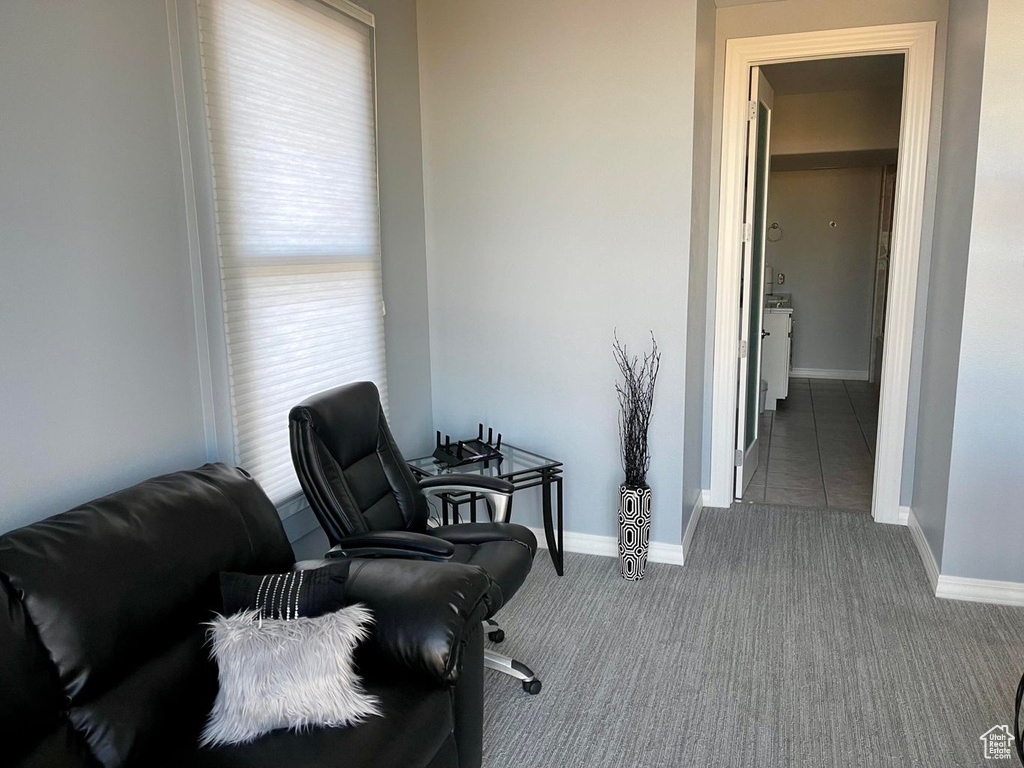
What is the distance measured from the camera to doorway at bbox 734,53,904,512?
184 inches

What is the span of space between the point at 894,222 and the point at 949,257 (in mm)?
574

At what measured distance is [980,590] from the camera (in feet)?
10.2

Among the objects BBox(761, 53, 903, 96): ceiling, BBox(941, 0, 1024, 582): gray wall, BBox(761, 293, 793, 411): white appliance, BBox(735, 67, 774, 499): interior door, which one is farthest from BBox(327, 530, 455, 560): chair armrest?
BBox(761, 293, 793, 411): white appliance

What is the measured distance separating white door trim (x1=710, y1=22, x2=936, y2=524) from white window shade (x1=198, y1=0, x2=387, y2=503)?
195 cm

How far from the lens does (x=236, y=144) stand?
242 cm

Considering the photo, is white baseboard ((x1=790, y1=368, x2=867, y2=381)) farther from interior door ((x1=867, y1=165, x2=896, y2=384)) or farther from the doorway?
interior door ((x1=867, y1=165, x2=896, y2=384))

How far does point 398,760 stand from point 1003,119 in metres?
3.02

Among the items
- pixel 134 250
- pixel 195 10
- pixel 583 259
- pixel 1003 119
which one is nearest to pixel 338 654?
pixel 134 250

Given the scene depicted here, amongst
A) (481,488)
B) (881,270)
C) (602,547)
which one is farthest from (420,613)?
(881,270)

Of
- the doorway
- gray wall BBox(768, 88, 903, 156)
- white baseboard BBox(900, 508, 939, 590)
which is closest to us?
white baseboard BBox(900, 508, 939, 590)

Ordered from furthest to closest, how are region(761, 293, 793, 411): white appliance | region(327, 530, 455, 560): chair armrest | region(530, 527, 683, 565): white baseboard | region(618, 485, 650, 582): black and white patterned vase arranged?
region(761, 293, 793, 411): white appliance → region(530, 527, 683, 565): white baseboard → region(618, 485, 650, 582): black and white patterned vase → region(327, 530, 455, 560): chair armrest

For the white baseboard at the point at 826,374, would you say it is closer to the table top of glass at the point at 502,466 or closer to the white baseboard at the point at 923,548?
the white baseboard at the point at 923,548

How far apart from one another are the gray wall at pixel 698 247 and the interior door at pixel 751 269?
0.85ft

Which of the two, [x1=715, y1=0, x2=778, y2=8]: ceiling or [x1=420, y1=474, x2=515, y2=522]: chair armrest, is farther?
[x1=715, y1=0, x2=778, y2=8]: ceiling
